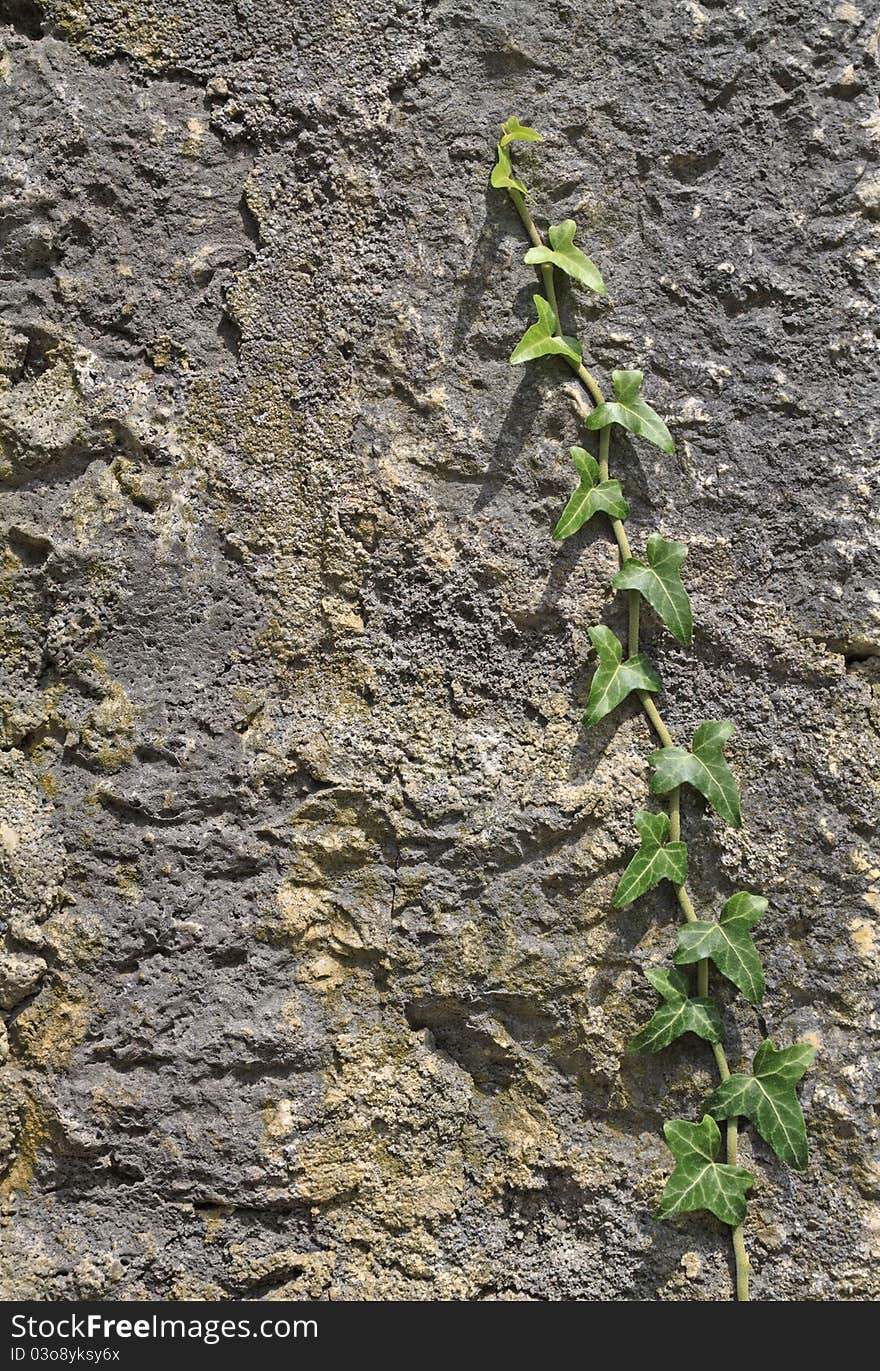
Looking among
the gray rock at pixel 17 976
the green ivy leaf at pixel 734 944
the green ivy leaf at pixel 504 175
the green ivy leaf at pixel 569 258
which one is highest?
the green ivy leaf at pixel 504 175

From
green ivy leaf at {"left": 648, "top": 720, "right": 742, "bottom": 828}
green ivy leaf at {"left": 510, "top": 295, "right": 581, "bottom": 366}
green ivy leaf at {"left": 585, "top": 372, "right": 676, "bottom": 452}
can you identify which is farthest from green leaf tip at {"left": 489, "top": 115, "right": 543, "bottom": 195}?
green ivy leaf at {"left": 648, "top": 720, "right": 742, "bottom": 828}

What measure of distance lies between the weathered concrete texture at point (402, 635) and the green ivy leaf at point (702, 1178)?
3 cm

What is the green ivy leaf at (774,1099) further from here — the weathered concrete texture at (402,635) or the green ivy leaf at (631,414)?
the green ivy leaf at (631,414)

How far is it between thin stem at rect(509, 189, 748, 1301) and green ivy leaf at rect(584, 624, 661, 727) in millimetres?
17

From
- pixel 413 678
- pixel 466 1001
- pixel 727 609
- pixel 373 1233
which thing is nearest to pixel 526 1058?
pixel 466 1001

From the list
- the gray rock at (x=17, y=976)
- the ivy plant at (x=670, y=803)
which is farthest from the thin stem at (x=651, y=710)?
the gray rock at (x=17, y=976)

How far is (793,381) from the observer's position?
109cm

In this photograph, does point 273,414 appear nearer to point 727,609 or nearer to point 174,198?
point 174,198

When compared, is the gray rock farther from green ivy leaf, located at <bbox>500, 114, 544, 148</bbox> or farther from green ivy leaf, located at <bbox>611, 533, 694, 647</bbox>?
green ivy leaf, located at <bbox>500, 114, 544, 148</bbox>

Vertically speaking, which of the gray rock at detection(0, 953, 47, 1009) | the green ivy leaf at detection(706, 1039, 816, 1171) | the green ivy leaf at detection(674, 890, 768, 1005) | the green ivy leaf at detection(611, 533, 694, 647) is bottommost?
the gray rock at detection(0, 953, 47, 1009)

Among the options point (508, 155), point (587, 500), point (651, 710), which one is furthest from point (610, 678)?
point (508, 155)

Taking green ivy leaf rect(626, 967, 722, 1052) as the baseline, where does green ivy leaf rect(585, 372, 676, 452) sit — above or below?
above

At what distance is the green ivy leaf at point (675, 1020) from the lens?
1021mm

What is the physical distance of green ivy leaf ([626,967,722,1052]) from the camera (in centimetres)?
102
